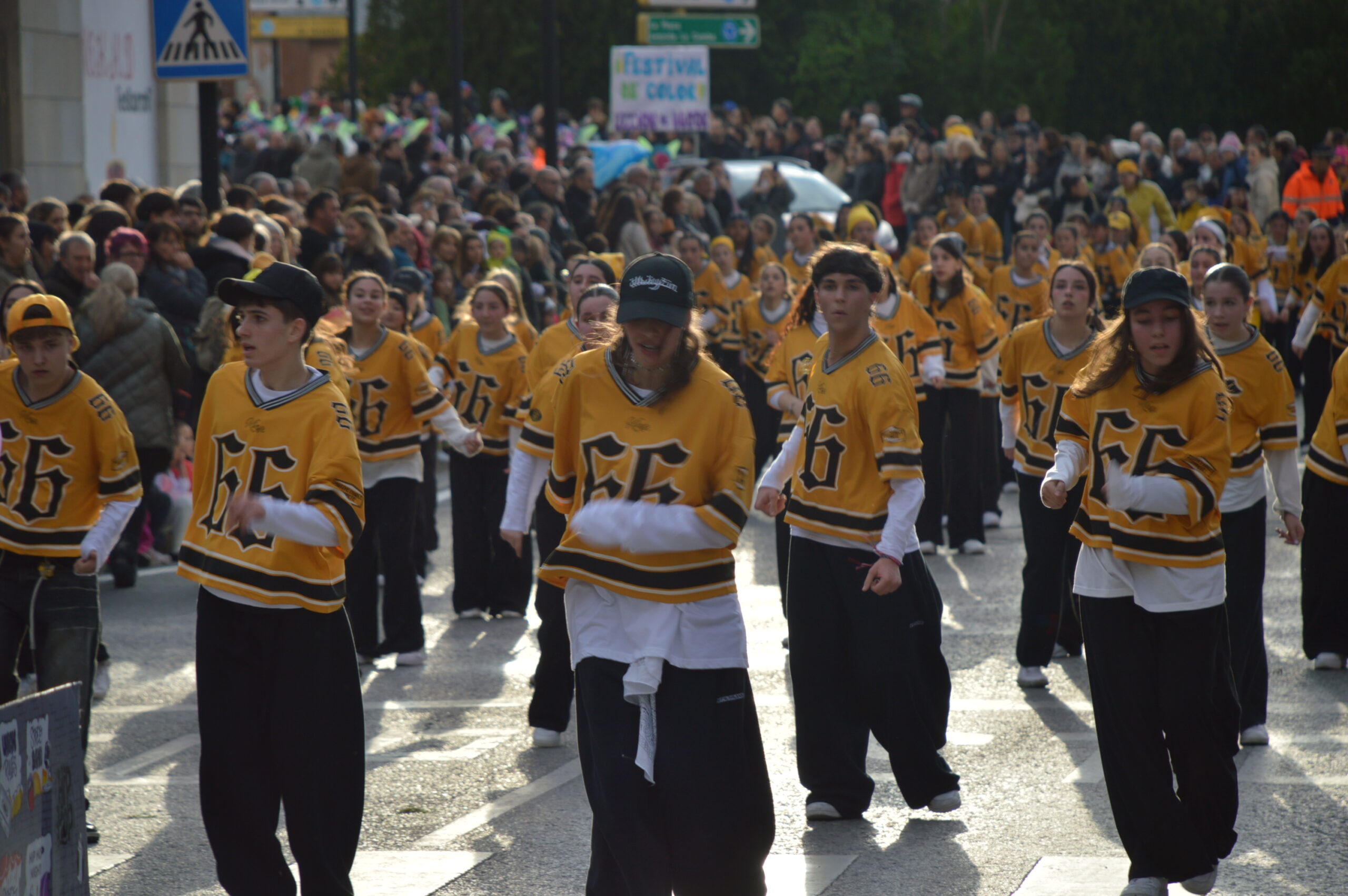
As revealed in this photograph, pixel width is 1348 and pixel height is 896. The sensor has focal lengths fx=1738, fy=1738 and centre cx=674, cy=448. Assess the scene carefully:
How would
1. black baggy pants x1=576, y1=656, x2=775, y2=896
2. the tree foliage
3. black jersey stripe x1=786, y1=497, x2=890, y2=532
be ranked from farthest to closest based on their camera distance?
1. the tree foliage
2. black jersey stripe x1=786, y1=497, x2=890, y2=532
3. black baggy pants x1=576, y1=656, x2=775, y2=896

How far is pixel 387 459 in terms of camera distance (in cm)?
959

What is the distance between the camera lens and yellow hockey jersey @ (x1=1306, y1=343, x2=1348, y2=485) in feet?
25.8

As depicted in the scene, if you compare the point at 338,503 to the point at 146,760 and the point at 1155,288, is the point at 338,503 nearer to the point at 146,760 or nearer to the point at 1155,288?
the point at 1155,288

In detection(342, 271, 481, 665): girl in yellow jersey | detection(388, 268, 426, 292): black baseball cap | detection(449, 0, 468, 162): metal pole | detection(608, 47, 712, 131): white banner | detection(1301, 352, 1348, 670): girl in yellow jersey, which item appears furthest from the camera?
detection(608, 47, 712, 131): white banner

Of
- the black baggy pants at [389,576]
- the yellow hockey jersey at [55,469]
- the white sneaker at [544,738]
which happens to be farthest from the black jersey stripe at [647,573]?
the black baggy pants at [389,576]

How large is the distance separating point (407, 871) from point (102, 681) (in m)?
3.59

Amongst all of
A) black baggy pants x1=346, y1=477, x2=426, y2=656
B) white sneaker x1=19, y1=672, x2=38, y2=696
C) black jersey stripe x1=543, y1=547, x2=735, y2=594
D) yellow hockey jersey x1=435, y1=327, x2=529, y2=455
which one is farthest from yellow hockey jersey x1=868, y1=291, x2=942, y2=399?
black jersey stripe x1=543, y1=547, x2=735, y2=594

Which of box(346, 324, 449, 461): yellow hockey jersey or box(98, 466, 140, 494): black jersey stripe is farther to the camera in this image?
box(346, 324, 449, 461): yellow hockey jersey

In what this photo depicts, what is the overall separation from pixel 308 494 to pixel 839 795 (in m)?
2.58

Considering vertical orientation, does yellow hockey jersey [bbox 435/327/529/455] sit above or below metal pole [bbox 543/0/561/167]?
below

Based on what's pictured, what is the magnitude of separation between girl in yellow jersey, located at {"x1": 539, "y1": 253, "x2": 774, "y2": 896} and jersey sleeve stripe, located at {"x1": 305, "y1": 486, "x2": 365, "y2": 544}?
0.61m

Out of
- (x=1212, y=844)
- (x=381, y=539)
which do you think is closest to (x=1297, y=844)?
(x=1212, y=844)

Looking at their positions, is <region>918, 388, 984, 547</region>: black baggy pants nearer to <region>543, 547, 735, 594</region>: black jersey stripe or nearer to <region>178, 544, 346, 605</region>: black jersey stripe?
<region>543, 547, 735, 594</region>: black jersey stripe

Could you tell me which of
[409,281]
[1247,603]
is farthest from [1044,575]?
[409,281]
